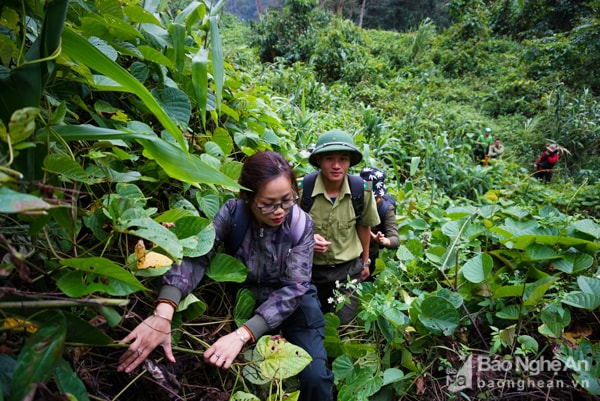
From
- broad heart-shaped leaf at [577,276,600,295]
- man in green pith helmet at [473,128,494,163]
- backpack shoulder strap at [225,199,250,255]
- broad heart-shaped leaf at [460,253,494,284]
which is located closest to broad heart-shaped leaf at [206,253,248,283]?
backpack shoulder strap at [225,199,250,255]

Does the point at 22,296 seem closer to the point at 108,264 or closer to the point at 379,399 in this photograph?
the point at 108,264

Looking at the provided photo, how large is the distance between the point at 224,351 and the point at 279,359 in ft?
0.61

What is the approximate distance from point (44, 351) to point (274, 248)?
972 millimetres

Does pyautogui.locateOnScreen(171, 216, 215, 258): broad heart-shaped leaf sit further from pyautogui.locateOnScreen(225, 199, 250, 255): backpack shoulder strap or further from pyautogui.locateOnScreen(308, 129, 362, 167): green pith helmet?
pyautogui.locateOnScreen(308, 129, 362, 167): green pith helmet

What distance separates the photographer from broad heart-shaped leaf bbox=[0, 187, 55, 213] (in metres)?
0.58

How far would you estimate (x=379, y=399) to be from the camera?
1.67 m

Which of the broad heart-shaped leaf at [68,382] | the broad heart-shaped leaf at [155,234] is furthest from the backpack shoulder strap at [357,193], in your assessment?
the broad heart-shaped leaf at [68,382]

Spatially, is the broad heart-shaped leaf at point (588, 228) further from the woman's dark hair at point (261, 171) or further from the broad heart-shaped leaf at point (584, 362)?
the woman's dark hair at point (261, 171)

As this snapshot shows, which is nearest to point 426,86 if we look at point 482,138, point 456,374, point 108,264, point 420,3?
point 482,138

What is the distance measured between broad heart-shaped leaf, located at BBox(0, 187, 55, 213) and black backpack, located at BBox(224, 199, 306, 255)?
0.99 m

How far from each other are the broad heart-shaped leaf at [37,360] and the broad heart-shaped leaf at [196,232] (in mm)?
611

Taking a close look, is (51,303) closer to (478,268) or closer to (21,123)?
(21,123)

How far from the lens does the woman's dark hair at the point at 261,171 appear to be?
1533 millimetres

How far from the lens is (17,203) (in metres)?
0.59
